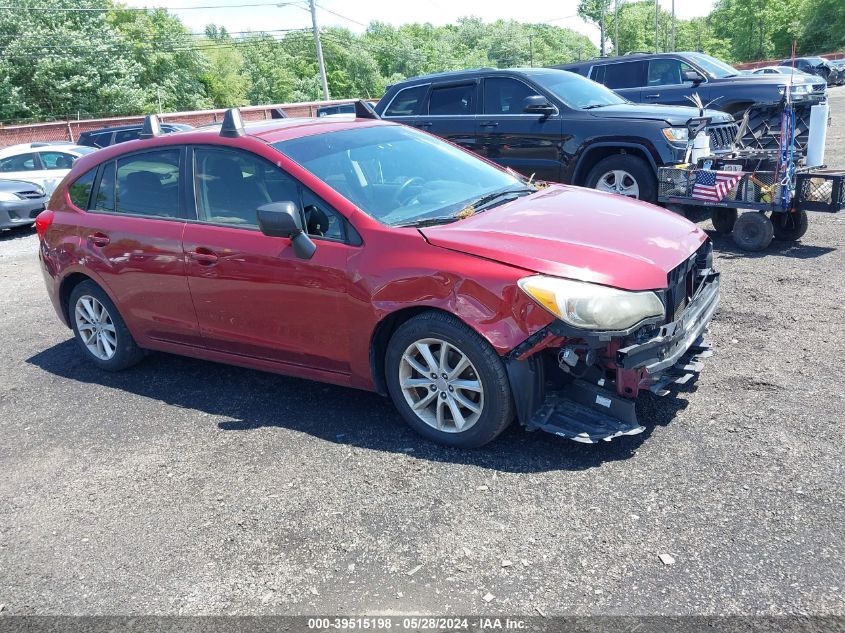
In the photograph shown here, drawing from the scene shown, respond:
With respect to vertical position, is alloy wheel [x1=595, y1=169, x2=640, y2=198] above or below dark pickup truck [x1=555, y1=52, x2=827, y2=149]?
below

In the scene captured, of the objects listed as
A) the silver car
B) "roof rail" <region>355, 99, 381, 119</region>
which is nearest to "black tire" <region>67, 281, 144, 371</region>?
"roof rail" <region>355, 99, 381, 119</region>

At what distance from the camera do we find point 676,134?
27.7ft

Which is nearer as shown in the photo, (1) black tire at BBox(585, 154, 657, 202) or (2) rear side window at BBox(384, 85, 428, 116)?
(1) black tire at BBox(585, 154, 657, 202)

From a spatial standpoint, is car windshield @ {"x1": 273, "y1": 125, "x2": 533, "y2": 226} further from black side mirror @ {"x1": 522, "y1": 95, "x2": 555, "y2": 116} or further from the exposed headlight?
the exposed headlight

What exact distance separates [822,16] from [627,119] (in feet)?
240

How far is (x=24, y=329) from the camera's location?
7293 millimetres

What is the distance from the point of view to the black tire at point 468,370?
3.82 meters

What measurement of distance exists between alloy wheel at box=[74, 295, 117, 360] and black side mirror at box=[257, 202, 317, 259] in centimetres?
210

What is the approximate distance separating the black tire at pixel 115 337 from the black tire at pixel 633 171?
18.6 ft

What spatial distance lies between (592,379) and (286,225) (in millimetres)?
1844

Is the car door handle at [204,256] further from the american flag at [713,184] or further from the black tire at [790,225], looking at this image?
the black tire at [790,225]

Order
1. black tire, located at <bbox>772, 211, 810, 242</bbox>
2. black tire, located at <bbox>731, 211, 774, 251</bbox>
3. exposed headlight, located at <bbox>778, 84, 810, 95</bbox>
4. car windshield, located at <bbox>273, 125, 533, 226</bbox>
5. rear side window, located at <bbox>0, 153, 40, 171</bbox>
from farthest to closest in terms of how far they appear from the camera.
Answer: rear side window, located at <bbox>0, 153, 40, 171</bbox> < exposed headlight, located at <bbox>778, 84, 810, 95</bbox> < black tire, located at <bbox>772, 211, 810, 242</bbox> < black tire, located at <bbox>731, 211, 774, 251</bbox> < car windshield, located at <bbox>273, 125, 533, 226</bbox>

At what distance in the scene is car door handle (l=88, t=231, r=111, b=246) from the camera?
5400 mm

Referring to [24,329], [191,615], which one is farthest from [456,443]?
[24,329]
